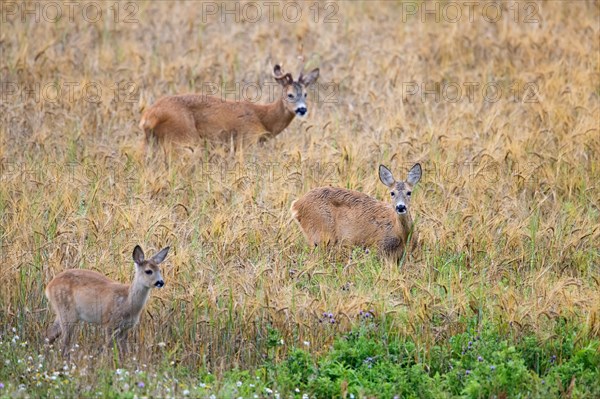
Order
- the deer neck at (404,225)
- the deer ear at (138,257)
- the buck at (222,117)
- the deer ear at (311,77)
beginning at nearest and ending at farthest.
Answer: the deer ear at (138,257), the deer neck at (404,225), the buck at (222,117), the deer ear at (311,77)

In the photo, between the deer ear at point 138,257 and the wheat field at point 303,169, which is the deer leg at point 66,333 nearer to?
the wheat field at point 303,169

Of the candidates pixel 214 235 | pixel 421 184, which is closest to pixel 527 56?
pixel 421 184

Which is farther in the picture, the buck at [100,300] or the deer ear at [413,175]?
the deer ear at [413,175]

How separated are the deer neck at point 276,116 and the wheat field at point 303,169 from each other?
188 millimetres

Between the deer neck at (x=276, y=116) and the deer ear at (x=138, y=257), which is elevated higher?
the deer neck at (x=276, y=116)

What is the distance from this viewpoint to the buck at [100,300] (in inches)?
327

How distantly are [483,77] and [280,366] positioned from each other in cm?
854

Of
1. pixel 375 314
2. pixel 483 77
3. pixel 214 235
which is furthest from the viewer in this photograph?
pixel 483 77

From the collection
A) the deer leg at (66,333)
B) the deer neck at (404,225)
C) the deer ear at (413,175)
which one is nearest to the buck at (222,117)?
the deer ear at (413,175)

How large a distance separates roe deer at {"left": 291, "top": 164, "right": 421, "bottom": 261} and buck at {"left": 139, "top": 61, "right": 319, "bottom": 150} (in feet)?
8.82

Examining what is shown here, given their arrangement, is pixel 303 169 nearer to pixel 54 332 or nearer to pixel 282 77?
pixel 282 77

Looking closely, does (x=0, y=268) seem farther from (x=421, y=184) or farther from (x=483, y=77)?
(x=483, y=77)

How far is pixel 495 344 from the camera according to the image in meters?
8.16

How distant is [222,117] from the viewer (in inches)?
512
